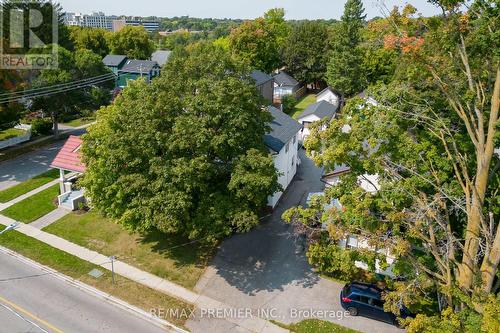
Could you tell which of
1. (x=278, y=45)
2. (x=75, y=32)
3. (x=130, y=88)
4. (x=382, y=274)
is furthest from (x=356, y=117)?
(x=75, y=32)

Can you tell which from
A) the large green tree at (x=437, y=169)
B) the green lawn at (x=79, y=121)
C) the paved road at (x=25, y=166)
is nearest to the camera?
the large green tree at (x=437, y=169)

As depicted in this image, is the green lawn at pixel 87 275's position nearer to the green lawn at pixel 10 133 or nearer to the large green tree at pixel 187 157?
the large green tree at pixel 187 157

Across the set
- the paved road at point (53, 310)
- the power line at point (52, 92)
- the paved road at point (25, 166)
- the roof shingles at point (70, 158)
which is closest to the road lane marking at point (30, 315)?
the paved road at point (53, 310)

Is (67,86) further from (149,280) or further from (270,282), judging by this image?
(270,282)

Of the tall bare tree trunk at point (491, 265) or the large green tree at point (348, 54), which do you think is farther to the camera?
the large green tree at point (348, 54)

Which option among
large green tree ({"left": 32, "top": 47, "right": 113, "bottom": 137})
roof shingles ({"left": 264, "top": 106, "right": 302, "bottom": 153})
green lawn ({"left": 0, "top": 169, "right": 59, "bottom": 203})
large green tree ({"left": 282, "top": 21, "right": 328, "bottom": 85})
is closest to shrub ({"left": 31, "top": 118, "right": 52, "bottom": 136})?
large green tree ({"left": 32, "top": 47, "right": 113, "bottom": 137})

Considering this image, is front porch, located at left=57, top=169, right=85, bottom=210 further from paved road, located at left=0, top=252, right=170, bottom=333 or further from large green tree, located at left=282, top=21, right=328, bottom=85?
large green tree, located at left=282, top=21, right=328, bottom=85

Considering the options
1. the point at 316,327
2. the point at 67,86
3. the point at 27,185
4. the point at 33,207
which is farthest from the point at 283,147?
the point at 67,86

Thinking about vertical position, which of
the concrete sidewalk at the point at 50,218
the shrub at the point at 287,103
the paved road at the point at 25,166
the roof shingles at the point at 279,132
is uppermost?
the shrub at the point at 287,103
